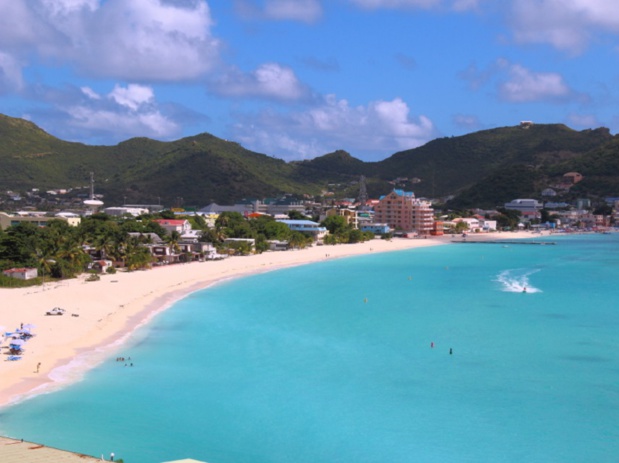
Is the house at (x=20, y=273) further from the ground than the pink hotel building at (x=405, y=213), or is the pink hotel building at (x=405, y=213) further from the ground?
the pink hotel building at (x=405, y=213)

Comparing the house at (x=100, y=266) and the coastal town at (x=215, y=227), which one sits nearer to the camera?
the coastal town at (x=215, y=227)

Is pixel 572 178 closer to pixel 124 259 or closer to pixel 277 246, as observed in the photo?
pixel 277 246

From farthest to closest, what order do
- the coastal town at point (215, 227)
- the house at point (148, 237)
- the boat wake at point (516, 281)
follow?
1. the house at point (148, 237)
2. the boat wake at point (516, 281)
3. the coastal town at point (215, 227)

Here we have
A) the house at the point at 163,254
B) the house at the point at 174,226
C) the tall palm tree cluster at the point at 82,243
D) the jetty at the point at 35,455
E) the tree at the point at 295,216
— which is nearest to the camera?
the jetty at the point at 35,455

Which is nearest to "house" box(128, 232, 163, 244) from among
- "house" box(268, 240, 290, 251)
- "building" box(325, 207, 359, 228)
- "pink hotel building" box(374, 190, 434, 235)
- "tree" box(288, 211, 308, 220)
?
"house" box(268, 240, 290, 251)

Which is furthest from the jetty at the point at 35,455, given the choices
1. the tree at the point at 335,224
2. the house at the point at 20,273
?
the tree at the point at 335,224

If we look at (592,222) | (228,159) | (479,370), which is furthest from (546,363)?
(228,159)

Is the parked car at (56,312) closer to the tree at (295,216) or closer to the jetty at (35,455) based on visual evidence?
the jetty at (35,455)
